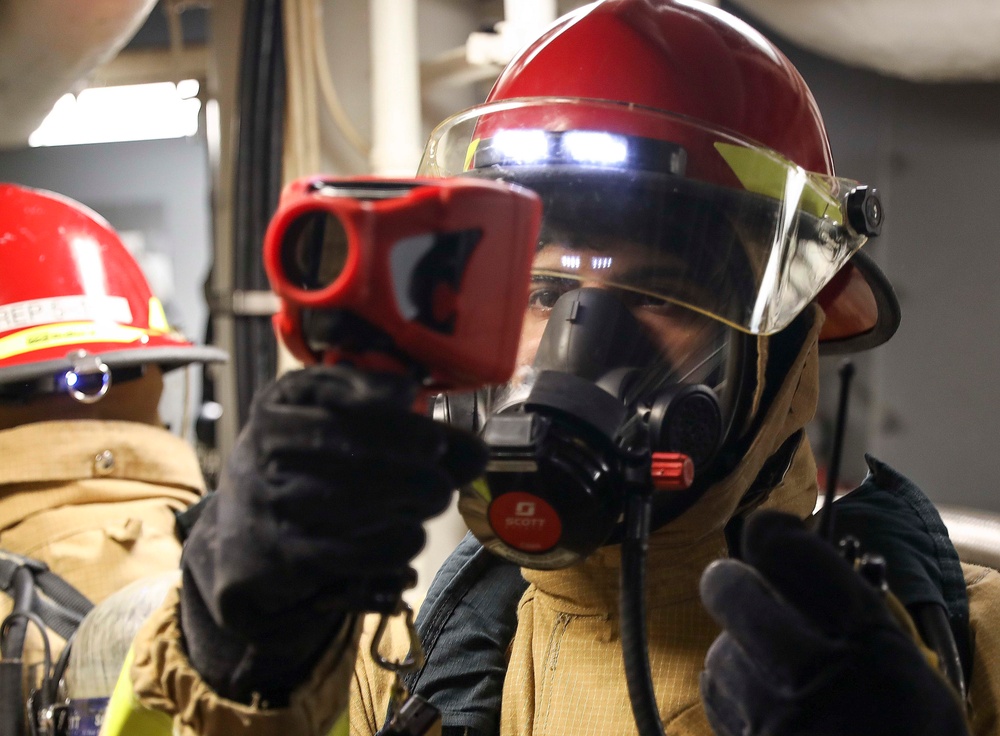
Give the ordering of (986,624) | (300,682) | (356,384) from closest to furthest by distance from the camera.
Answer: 1. (356,384)
2. (300,682)
3. (986,624)

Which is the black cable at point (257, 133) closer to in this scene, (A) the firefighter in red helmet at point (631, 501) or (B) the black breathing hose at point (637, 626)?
(A) the firefighter in red helmet at point (631, 501)

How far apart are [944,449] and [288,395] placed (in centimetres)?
230

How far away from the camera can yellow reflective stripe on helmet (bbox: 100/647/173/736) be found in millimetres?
905

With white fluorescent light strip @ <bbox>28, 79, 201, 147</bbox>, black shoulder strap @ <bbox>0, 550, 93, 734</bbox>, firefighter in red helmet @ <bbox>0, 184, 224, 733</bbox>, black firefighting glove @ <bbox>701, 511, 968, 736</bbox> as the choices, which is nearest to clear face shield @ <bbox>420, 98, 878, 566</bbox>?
black firefighting glove @ <bbox>701, 511, 968, 736</bbox>

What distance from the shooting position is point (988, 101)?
7.99 feet

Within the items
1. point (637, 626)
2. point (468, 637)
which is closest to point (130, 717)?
point (468, 637)

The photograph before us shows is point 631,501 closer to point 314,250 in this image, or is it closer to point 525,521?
point 525,521

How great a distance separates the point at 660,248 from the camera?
1018mm

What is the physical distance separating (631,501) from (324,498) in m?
0.33

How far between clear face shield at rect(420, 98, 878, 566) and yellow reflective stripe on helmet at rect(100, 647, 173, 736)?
0.41 m

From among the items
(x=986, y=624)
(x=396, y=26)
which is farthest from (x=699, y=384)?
(x=396, y=26)

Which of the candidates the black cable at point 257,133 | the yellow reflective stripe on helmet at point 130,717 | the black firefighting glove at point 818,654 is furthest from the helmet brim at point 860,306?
the black cable at point 257,133

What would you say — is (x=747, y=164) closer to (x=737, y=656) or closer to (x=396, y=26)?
(x=737, y=656)

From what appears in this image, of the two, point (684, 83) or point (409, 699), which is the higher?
point (684, 83)
